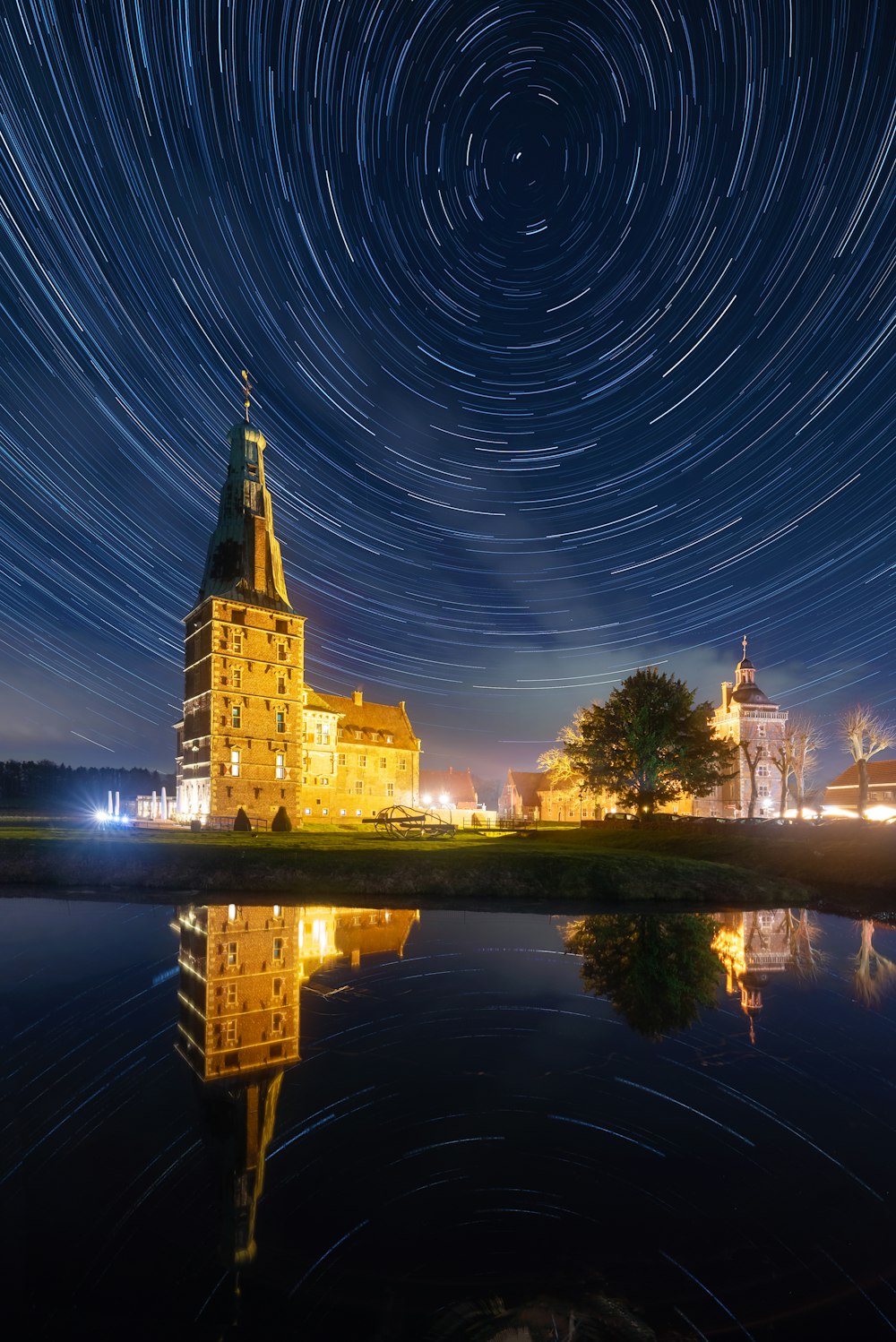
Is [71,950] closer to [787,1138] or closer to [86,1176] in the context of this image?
[86,1176]

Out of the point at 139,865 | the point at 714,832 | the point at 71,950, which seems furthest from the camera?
the point at 714,832

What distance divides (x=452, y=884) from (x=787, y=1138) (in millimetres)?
19466

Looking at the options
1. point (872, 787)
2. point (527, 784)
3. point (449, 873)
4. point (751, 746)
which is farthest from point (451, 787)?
point (449, 873)

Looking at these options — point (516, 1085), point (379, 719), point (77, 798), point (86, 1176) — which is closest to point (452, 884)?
point (516, 1085)

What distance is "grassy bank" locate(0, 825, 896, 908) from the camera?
25.3 metres

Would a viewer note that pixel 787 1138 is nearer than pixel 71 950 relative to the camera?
Yes

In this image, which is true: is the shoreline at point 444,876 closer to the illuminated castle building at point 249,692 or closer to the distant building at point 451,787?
the illuminated castle building at point 249,692

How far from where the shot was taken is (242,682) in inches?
2288

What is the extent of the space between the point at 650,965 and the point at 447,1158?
31.0 ft

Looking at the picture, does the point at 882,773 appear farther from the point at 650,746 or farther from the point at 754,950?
the point at 754,950

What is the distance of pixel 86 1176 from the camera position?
5949 millimetres

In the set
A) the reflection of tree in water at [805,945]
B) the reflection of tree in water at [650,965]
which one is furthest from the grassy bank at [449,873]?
the reflection of tree in water at [650,965]

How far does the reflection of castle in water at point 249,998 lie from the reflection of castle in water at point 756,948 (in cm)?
751

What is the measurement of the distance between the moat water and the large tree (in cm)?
3577
